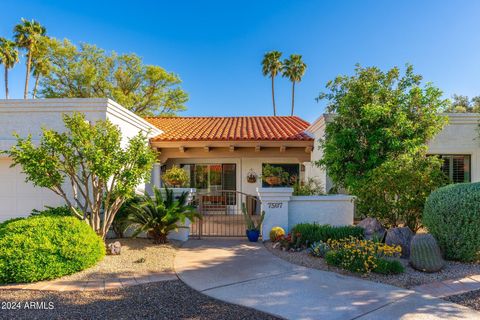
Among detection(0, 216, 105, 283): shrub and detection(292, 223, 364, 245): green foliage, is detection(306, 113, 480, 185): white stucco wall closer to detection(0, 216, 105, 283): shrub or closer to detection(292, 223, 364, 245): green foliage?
detection(292, 223, 364, 245): green foliage

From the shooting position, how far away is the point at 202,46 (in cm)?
2214

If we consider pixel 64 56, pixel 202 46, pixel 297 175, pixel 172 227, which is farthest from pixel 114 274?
pixel 64 56

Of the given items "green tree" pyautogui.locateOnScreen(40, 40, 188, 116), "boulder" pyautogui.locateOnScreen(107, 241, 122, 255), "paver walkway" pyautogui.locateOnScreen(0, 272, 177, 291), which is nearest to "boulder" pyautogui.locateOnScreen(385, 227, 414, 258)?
"paver walkway" pyautogui.locateOnScreen(0, 272, 177, 291)

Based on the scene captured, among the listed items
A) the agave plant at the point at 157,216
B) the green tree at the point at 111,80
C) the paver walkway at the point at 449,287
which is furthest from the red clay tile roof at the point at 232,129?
the green tree at the point at 111,80

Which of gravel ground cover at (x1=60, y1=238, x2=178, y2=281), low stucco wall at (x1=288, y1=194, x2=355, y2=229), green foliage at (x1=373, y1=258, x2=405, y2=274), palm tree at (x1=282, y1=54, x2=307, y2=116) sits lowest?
gravel ground cover at (x1=60, y1=238, x2=178, y2=281)

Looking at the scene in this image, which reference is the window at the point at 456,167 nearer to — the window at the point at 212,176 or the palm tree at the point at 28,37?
the window at the point at 212,176

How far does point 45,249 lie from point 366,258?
6232 mm

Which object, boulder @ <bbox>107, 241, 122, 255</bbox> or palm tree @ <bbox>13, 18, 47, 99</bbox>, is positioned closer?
boulder @ <bbox>107, 241, 122, 255</bbox>

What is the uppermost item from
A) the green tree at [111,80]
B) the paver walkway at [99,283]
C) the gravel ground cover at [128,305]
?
A: the green tree at [111,80]

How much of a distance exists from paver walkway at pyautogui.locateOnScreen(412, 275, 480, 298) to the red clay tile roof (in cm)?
807

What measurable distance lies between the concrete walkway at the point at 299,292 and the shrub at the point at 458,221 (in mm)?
2364

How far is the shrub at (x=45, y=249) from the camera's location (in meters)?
5.17

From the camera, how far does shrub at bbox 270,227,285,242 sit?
323 inches

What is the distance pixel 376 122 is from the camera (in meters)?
8.59
